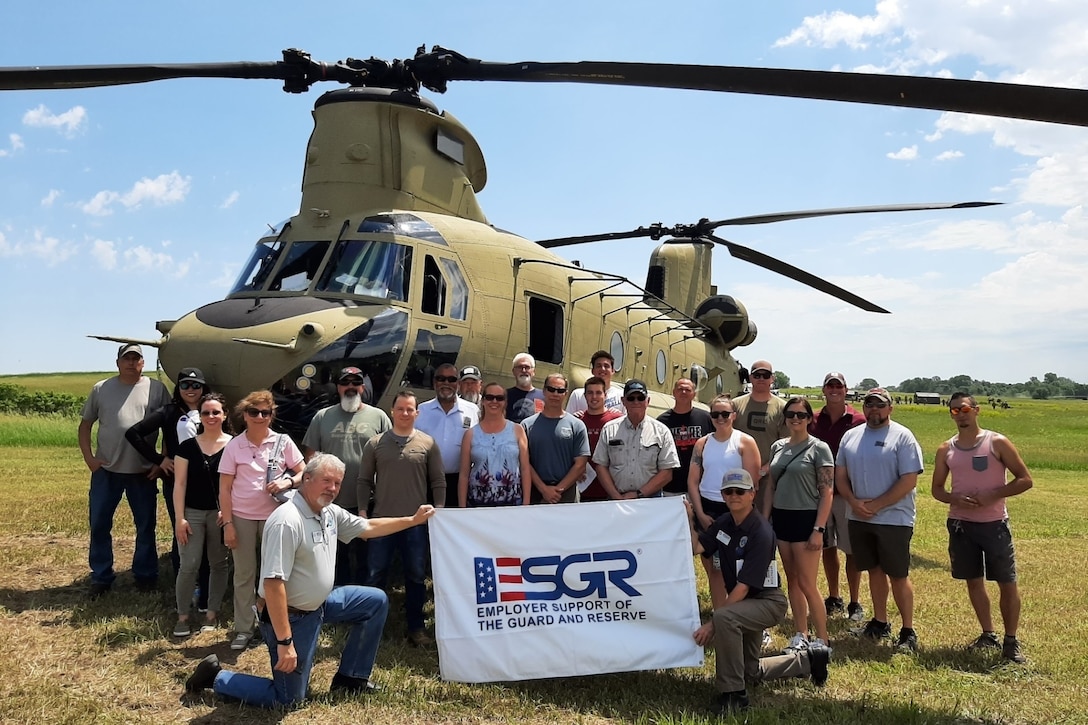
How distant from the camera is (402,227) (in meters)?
7.89

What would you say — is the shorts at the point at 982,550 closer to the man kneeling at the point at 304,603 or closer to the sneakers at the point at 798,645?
the sneakers at the point at 798,645

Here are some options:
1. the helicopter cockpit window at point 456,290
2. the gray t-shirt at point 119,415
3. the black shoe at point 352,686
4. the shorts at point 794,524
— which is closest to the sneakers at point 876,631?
the shorts at point 794,524

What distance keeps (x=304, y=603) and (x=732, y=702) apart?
8.55 feet

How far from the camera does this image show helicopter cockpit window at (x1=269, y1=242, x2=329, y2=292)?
24.9 ft

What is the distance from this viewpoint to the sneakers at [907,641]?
6000mm

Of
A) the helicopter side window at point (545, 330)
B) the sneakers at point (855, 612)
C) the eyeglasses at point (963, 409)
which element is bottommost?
the sneakers at point (855, 612)

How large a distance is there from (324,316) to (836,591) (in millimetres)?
5366

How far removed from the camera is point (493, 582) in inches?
209

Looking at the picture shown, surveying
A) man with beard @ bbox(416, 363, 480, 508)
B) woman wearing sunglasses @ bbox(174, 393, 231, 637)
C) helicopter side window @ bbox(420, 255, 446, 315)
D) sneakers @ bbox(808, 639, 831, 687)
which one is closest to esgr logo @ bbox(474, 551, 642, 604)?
man with beard @ bbox(416, 363, 480, 508)

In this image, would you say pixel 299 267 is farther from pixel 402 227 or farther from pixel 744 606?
pixel 744 606

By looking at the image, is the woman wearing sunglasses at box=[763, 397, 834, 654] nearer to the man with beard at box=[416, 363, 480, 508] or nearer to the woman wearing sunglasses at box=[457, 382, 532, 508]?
the woman wearing sunglasses at box=[457, 382, 532, 508]

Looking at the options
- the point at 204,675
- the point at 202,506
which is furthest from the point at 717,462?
the point at 202,506

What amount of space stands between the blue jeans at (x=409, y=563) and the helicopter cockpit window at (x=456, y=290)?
267cm

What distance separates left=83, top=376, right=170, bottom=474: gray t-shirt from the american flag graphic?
3310 millimetres
